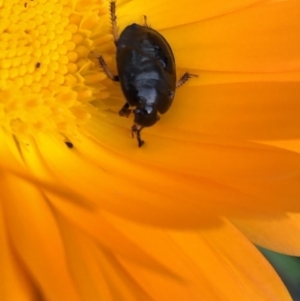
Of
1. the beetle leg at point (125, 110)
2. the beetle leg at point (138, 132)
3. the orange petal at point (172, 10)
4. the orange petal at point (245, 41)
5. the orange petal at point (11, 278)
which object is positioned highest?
the orange petal at point (172, 10)

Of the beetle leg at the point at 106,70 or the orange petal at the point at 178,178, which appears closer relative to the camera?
the orange petal at the point at 178,178

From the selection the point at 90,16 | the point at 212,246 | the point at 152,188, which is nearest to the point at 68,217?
the point at 152,188

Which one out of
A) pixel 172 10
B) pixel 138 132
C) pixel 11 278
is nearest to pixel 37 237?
pixel 11 278

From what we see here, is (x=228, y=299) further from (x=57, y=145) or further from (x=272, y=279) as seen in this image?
(x=57, y=145)

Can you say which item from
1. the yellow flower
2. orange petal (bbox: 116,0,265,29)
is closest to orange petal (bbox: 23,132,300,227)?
the yellow flower

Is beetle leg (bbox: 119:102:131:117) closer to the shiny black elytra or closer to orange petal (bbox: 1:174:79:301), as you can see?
the shiny black elytra

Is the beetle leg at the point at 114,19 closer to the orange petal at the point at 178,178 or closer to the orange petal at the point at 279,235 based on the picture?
the orange petal at the point at 178,178

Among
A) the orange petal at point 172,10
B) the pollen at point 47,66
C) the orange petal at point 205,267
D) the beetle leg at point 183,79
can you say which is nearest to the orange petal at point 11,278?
the orange petal at point 205,267
